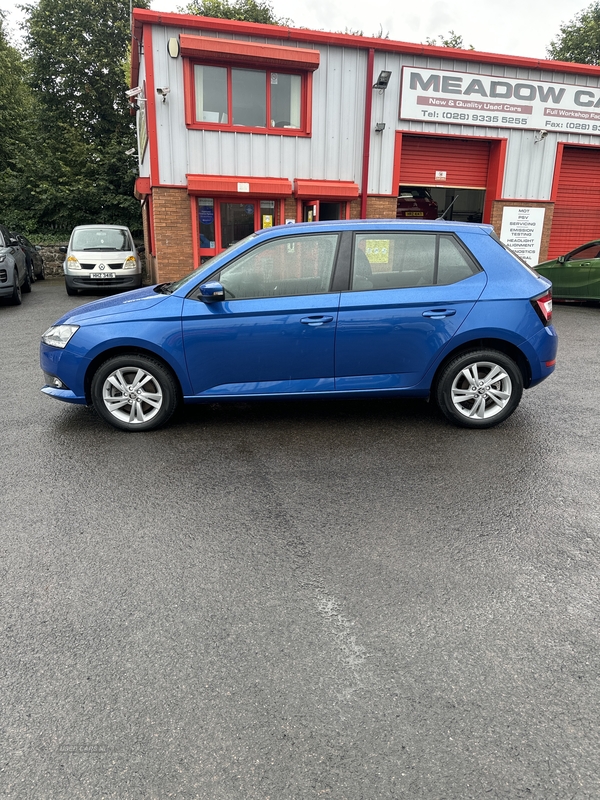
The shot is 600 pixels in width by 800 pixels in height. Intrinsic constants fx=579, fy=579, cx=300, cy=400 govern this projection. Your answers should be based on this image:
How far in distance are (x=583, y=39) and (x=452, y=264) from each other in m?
36.8

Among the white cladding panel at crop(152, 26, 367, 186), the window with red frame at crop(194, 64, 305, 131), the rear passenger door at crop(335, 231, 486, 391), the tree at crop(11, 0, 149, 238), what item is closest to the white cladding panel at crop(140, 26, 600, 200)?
the white cladding panel at crop(152, 26, 367, 186)

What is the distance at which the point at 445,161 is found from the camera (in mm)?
14992

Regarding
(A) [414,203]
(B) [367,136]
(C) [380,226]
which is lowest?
(C) [380,226]

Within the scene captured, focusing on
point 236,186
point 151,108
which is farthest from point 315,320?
point 151,108

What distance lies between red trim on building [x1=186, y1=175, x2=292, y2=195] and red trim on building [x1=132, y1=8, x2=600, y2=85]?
9.79 ft

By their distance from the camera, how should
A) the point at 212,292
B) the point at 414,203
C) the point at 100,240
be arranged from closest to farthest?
the point at 212,292 < the point at 100,240 < the point at 414,203

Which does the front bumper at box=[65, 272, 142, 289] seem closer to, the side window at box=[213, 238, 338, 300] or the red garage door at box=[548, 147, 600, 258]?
the side window at box=[213, 238, 338, 300]

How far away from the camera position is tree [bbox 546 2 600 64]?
105 ft

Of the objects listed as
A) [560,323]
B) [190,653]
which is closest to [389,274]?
[190,653]

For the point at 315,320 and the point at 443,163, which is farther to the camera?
the point at 443,163

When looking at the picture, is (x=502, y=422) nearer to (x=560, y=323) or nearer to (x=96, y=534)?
(x=96, y=534)

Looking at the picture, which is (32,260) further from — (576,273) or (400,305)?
(400,305)

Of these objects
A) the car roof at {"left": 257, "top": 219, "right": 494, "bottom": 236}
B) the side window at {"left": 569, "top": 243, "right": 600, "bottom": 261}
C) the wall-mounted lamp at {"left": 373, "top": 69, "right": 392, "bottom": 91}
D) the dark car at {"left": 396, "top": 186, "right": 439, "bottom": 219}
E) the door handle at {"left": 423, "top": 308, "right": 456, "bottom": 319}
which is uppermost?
the wall-mounted lamp at {"left": 373, "top": 69, "right": 392, "bottom": 91}

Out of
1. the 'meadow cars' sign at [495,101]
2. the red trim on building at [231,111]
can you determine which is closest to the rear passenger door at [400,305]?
the red trim on building at [231,111]
